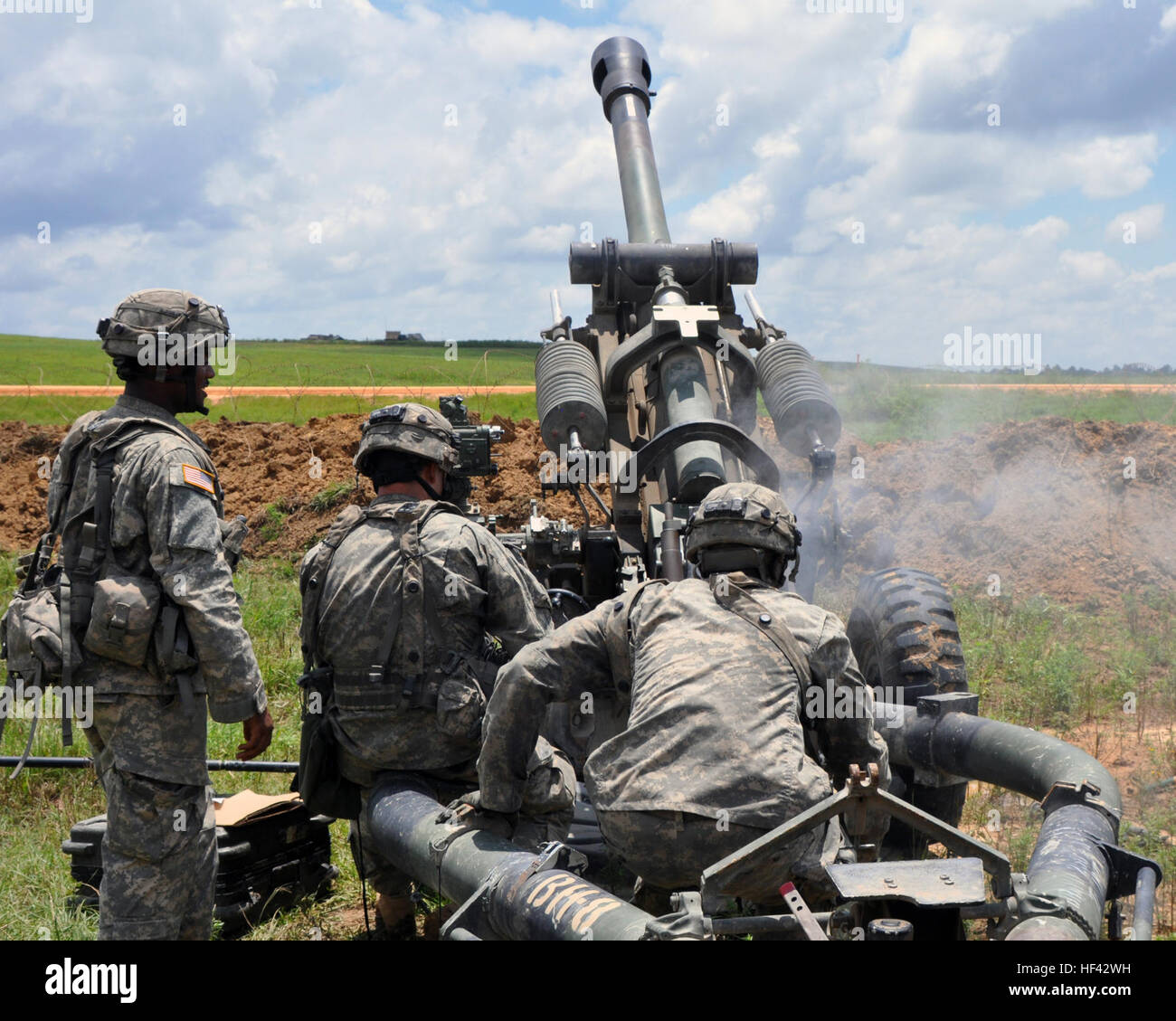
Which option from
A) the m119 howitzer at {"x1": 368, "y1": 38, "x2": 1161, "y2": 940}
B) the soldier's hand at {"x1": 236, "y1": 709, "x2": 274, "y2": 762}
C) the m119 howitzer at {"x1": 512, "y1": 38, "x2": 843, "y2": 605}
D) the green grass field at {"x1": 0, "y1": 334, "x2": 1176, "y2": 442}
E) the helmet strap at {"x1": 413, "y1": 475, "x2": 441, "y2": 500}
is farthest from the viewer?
the green grass field at {"x1": 0, "y1": 334, "x2": 1176, "y2": 442}

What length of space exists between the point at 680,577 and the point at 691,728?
2006mm

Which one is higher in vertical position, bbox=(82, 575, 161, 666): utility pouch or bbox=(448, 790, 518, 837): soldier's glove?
bbox=(82, 575, 161, 666): utility pouch

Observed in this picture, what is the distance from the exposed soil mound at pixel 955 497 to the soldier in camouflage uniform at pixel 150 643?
7633 millimetres

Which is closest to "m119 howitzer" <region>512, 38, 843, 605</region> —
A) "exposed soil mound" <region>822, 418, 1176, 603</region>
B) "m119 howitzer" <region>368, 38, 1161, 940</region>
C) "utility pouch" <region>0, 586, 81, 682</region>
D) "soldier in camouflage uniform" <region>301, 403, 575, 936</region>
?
"m119 howitzer" <region>368, 38, 1161, 940</region>

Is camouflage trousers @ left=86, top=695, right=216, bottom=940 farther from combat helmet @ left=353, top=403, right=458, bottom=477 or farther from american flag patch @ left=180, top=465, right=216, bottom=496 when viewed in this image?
combat helmet @ left=353, top=403, right=458, bottom=477

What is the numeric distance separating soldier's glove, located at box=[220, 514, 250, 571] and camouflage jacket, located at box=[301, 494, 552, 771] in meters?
0.34

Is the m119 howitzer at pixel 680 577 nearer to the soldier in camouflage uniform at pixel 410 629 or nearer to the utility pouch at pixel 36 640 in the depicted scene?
the soldier in camouflage uniform at pixel 410 629

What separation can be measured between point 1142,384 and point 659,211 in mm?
20594

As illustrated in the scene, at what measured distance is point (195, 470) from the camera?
12.4 ft

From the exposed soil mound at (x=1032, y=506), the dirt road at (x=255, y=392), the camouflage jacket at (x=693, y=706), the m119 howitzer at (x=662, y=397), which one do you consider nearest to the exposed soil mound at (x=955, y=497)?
the exposed soil mound at (x=1032, y=506)

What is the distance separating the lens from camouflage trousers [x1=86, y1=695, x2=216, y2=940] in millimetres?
3699

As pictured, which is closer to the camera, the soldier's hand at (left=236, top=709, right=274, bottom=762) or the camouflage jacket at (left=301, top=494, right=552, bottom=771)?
the soldier's hand at (left=236, top=709, right=274, bottom=762)
